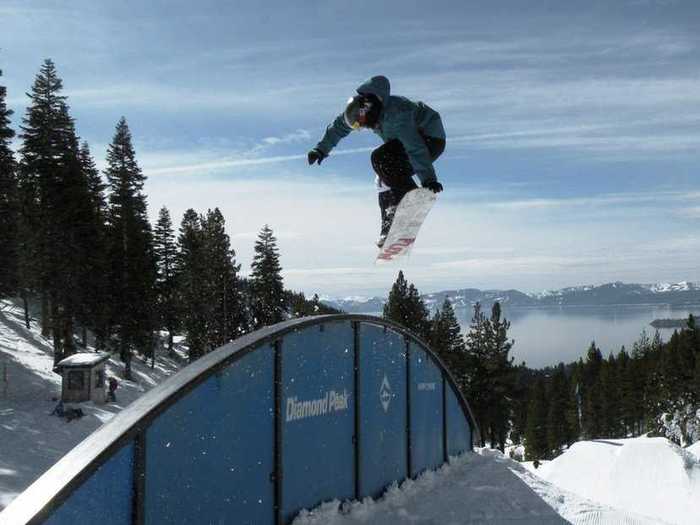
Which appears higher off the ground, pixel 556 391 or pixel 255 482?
pixel 255 482

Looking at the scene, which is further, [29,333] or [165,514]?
[29,333]

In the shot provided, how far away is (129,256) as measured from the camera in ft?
117

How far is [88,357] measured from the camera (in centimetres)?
2502

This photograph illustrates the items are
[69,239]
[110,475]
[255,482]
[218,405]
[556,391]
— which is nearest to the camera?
[110,475]

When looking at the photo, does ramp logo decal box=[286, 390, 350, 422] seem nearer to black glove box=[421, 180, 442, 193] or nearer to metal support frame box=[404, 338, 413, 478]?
metal support frame box=[404, 338, 413, 478]

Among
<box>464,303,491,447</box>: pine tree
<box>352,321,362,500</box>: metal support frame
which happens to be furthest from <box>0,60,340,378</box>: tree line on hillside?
<box>352,321,362,500</box>: metal support frame

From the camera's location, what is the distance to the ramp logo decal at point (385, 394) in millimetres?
8289

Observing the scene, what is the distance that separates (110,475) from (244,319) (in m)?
35.6

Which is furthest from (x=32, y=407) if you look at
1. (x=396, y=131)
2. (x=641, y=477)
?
(x=641, y=477)

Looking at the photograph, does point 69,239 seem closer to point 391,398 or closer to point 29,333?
point 29,333

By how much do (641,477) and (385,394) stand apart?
2887 centimetres

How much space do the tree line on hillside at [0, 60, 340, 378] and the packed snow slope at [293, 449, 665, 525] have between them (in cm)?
2136

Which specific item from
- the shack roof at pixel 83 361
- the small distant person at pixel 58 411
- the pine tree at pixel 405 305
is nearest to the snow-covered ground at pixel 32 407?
the small distant person at pixel 58 411

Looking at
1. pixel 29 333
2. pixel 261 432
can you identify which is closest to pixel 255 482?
pixel 261 432
